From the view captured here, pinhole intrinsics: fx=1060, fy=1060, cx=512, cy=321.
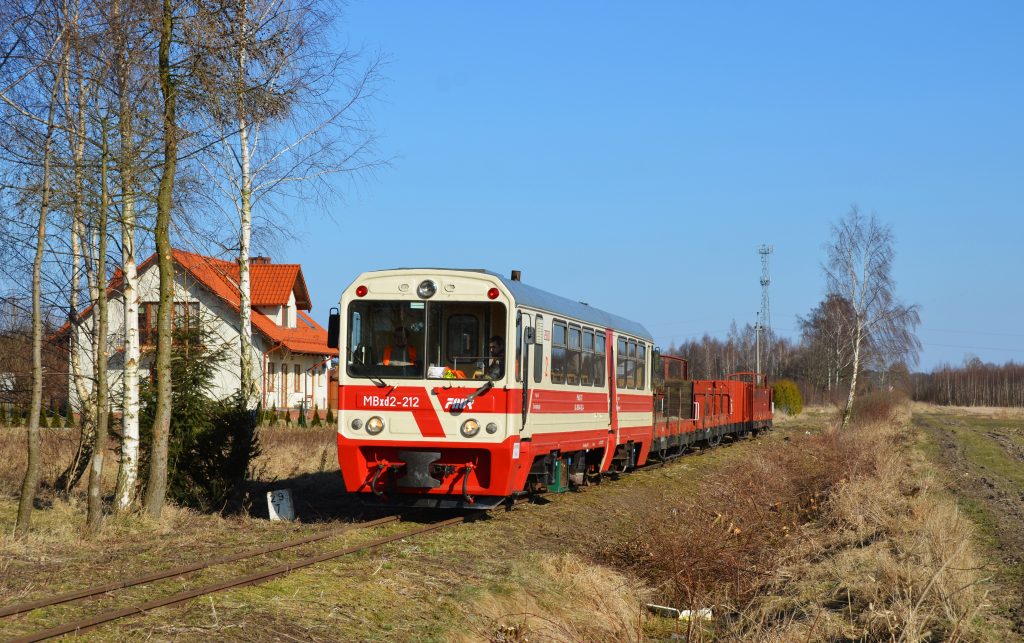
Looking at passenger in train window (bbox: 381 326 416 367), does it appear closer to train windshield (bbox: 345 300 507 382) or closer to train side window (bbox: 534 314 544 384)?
train windshield (bbox: 345 300 507 382)

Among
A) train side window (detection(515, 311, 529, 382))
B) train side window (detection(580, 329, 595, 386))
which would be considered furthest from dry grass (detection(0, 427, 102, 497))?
train side window (detection(515, 311, 529, 382))

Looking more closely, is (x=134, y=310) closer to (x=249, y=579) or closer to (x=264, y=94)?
(x=264, y=94)

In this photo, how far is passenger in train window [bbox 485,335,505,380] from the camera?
1241 centimetres

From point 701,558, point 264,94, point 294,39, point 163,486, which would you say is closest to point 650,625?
point 701,558

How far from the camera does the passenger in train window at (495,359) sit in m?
12.4

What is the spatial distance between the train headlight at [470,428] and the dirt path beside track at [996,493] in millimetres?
5567

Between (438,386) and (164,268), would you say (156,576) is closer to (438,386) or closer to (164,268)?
(438,386)

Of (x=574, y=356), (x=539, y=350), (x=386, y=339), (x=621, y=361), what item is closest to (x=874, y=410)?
(x=621, y=361)

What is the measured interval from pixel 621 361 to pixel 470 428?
21.6 ft

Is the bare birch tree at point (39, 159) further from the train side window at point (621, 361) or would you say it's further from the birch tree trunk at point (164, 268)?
the train side window at point (621, 361)

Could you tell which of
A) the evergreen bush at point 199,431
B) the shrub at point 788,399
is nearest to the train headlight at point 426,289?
the evergreen bush at point 199,431

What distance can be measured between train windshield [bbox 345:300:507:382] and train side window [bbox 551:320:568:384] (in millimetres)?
1712

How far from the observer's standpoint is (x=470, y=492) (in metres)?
12.5

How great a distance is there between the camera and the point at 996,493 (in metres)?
17.5
